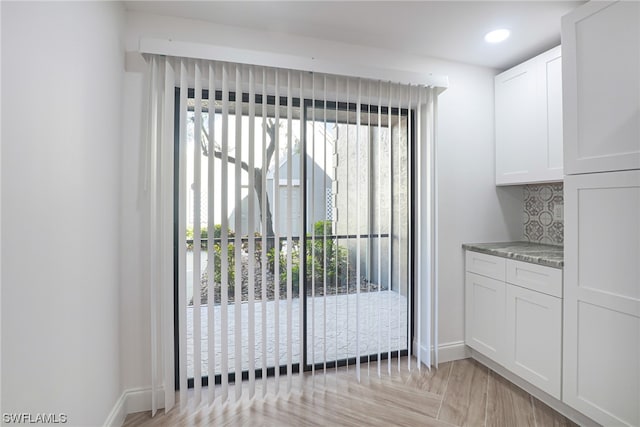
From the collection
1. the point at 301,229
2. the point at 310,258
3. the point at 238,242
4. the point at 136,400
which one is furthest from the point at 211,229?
the point at 136,400

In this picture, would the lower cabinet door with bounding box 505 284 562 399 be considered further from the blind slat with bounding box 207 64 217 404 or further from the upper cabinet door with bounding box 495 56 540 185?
the blind slat with bounding box 207 64 217 404

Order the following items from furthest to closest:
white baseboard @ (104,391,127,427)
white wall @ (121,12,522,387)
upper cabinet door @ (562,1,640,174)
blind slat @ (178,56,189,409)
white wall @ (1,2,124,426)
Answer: white wall @ (121,12,522,387) → blind slat @ (178,56,189,409) → white baseboard @ (104,391,127,427) → upper cabinet door @ (562,1,640,174) → white wall @ (1,2,124,426)

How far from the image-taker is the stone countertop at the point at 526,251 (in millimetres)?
1954

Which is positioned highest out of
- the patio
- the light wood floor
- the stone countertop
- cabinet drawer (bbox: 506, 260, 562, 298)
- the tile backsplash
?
the tile backsplash

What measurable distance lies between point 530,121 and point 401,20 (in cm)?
127

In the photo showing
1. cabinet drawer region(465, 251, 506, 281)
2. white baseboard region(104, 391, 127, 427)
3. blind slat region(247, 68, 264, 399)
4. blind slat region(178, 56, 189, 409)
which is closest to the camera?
white baseboard region(104, 391, 127, 427)

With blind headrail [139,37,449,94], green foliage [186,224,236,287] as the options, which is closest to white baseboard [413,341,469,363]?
green foliage [186,224,236,287]

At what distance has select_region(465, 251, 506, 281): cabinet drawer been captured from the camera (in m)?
2.28

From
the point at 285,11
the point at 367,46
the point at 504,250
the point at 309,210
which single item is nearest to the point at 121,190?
the point at 309,210

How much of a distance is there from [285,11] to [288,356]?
7.50 ft

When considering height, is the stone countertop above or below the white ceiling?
below

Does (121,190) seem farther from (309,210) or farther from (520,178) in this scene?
(520,178)

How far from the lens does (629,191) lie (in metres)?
1.52

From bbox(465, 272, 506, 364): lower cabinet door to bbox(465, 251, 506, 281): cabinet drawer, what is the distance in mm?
40
